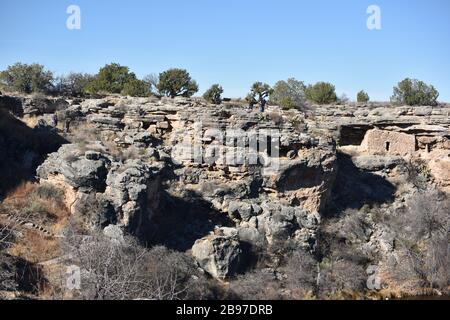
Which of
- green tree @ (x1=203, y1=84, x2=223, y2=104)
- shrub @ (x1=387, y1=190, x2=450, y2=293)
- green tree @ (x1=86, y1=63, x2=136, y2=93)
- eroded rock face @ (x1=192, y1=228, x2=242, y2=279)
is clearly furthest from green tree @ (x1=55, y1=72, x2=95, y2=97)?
shrub @ (x1=387, y1=190, x2=450, y2=293)

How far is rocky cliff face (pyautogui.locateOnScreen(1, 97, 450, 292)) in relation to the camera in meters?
14.8

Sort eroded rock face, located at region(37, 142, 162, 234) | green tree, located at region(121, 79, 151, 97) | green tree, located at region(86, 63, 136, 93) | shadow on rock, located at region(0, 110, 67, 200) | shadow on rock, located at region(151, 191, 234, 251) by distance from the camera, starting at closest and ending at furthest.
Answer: eroded rock face, located at region(37, 142, 162, 234) → shadow on rock, located at region(151, 191, 234, 251) → shadow on rock, located at region(0, 110, 67, 200) → green tree, located at region(121, 79, 151, 97) → green tree, located at region(86, 63, 136, 93)

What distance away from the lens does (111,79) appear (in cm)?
2405

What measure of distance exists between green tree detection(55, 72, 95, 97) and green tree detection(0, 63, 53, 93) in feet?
2.17

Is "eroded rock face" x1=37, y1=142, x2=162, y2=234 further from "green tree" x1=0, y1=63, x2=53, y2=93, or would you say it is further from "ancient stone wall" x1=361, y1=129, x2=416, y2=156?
"ancient stone wall" x1=361, y1=129, x2=416, y2=156

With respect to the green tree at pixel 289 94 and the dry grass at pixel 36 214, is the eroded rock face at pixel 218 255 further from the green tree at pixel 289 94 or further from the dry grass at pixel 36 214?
the green tree at pixel 289 94

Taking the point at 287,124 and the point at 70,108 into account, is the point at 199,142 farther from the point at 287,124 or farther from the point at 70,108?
the point at 70,108

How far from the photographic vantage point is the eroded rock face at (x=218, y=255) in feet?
47.6

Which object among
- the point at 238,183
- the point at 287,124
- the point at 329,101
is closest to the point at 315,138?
the point at 287,124

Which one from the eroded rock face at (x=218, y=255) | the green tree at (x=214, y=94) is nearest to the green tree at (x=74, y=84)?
the green tree at (x=214, y=94)

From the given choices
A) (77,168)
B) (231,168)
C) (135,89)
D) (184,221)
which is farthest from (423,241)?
(135,89)

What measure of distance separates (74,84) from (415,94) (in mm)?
15000

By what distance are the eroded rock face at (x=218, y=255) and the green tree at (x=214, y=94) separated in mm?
8491

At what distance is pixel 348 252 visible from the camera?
55.9 ft
